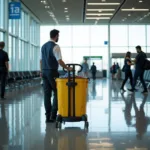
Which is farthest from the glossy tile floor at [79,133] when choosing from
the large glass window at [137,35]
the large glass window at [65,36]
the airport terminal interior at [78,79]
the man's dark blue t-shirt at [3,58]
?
the large glass window at [137,35]

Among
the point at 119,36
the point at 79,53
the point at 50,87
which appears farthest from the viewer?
the point at 79,53

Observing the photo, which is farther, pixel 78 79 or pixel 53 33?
pixel 53 33

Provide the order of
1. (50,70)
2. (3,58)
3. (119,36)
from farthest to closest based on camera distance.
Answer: (119,36), (3,58), (50,70)

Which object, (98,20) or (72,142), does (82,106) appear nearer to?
(72,142)

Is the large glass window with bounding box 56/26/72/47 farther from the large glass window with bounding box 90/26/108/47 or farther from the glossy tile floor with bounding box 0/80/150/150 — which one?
the glossy tile floor with bounding box 0/80/150/150

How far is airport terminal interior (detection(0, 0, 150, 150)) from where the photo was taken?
12.9 feet

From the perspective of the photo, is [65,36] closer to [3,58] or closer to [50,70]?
[3,58]

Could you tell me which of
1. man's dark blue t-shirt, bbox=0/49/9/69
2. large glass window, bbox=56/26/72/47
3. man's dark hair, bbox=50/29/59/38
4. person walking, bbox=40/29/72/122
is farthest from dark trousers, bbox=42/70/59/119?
large glass window, bbox=56/26/72/47

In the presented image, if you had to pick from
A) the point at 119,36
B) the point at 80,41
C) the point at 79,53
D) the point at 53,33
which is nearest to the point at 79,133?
the point at 53,33

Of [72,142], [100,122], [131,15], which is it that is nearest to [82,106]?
[100,122]

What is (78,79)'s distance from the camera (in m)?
4.58

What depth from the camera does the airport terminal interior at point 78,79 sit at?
394 centimetres

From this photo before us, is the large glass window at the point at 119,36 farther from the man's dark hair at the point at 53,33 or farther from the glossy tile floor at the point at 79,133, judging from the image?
the man's dark hair at the point at 53,33

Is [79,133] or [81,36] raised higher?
[81,36]
